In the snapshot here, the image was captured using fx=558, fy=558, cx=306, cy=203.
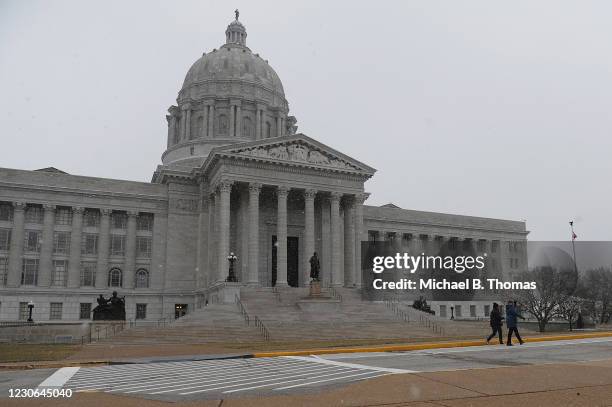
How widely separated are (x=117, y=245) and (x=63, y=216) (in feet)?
20.3

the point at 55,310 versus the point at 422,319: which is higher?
the point at 55,310

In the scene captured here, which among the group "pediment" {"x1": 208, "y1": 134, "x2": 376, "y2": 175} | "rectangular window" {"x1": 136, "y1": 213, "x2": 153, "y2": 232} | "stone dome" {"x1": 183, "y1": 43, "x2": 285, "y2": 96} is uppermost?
"stone dome" {"x1": 183, "y1": 43, "x2": 285, "y2": 96}

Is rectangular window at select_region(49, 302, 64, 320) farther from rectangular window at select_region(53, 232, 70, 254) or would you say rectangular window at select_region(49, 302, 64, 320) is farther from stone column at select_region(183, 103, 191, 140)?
stone column at select_region(183, 103, 191, 140)

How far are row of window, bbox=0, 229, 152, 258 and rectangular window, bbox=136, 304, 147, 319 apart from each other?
5.29 meters

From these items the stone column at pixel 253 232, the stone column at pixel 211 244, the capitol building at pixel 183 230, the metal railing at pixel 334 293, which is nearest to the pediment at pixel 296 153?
the capitol building at pixel 183 230

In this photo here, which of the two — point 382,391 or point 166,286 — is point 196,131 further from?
point 382,391

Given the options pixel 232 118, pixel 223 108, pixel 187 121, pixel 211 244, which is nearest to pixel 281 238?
pixel 211 244

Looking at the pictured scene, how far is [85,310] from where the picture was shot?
186 feet

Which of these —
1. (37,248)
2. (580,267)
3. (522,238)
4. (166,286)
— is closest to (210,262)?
(166,286)

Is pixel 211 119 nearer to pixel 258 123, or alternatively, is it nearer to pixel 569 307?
pixel 258 123

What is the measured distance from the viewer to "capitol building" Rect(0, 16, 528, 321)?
180ft

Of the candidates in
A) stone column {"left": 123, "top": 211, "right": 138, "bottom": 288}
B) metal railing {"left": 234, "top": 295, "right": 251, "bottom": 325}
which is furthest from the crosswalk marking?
stone column {"left": 123, "top": 211, "right": 138, "bottom": 288}

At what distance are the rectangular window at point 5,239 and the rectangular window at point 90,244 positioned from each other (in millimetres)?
6792

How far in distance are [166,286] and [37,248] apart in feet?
43.6
